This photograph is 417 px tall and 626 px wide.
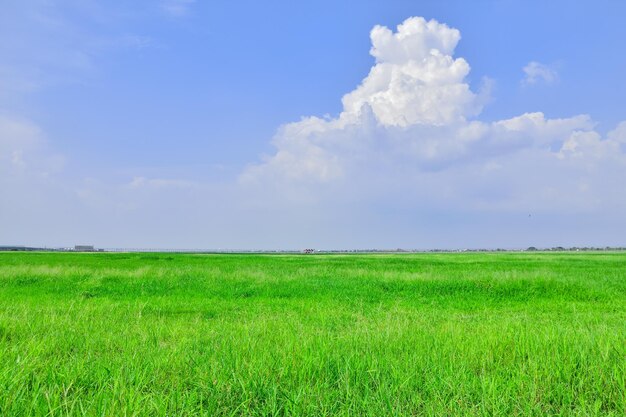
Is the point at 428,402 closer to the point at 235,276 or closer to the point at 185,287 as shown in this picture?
the point at 185,287

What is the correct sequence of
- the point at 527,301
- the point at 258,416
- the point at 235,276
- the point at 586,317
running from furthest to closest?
the point at 235,276
the point at 527,301
the point at 586,317
the point at 258,416

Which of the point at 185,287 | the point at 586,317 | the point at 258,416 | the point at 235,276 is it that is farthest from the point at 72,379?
the point at 235,276

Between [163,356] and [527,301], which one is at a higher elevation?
[163,356]

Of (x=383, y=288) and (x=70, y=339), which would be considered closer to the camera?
(x=70, y=339)

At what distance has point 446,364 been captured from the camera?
3803 millimetres

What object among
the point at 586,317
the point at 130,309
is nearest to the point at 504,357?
the point at 586,317

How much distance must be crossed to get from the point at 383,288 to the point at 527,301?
4.91 meters

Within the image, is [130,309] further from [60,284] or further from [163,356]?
[60,284]

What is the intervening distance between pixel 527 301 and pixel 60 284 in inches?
722

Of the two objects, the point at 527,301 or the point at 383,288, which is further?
the point at 383,288

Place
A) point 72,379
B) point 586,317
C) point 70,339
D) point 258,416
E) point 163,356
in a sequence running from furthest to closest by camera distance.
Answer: point 586,317 < point 70,339 < point 163,356 < point 72,379 < point 258,416

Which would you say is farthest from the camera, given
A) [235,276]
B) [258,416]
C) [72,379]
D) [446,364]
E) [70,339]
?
[235,276]

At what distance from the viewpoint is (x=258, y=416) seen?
115 inches

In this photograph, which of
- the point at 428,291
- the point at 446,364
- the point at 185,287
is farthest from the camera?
the point at 185,287
